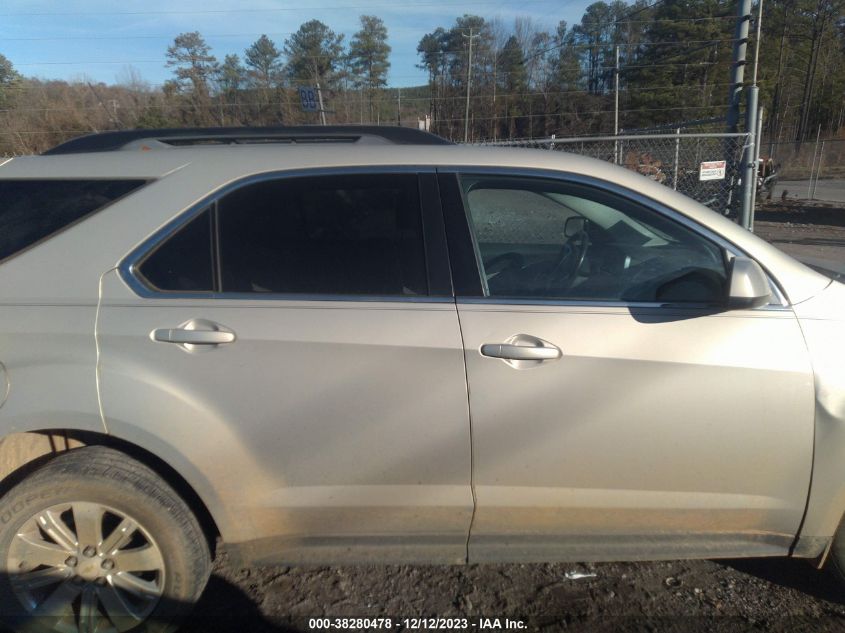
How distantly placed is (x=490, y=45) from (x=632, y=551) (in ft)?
153

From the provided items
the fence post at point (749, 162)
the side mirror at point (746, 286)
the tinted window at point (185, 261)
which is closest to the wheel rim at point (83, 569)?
the tinted window at point (185, 261)

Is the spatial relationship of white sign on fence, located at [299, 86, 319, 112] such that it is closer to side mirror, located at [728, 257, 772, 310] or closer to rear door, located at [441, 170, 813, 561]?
rear door, located at [441, 170, 813, 561]

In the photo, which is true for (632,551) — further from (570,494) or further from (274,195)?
(274,195)

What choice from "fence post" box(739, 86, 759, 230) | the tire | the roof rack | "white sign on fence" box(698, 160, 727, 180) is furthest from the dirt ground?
"white sign on fence" box(698, 160, 727, 180)

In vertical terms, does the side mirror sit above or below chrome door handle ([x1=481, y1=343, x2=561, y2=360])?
above

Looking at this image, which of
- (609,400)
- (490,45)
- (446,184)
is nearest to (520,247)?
(446,184)

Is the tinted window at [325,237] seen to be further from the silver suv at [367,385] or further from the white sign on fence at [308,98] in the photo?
the white sign on fence at [308,98]

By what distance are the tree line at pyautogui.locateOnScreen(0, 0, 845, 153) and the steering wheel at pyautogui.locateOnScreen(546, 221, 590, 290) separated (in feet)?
111

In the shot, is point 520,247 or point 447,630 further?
point 520,247

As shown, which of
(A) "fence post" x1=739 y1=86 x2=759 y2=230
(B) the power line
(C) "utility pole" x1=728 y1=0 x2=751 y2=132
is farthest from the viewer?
(B) the power line

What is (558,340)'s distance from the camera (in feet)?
6.70

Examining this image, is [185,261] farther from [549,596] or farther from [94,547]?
[549,596]

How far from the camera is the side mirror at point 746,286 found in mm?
1968

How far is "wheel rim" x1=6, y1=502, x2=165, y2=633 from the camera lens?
6.72 feet
